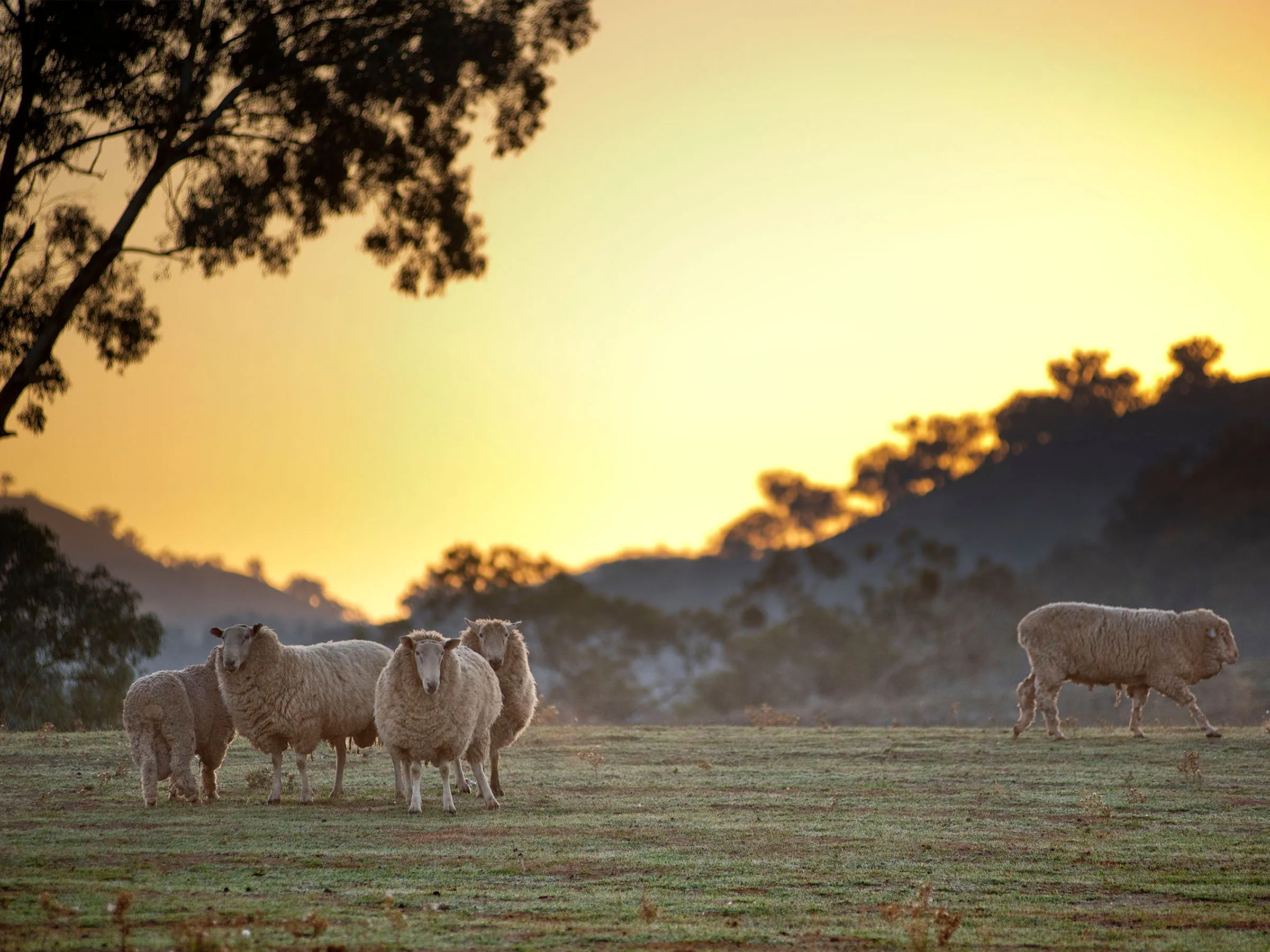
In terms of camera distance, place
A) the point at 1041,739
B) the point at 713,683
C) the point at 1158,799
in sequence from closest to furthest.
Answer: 1. the point at 1158,799
2. the point at 1041,739
3. the point at 713,683

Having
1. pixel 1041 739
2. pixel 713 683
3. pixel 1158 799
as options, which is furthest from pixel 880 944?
pixel 713 683

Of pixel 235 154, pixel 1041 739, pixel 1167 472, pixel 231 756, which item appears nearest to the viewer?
pixel 235 154

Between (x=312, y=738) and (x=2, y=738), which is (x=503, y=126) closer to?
(x=312, y=738)

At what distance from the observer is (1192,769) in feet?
58.2

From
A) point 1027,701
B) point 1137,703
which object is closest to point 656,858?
point 1027,701

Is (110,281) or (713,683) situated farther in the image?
(713,683)

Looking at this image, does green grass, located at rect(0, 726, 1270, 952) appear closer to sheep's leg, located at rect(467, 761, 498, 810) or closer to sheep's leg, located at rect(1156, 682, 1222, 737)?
sheep's leg, located at rect(467, 761, 498, 810)

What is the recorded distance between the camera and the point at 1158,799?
1569 centimetres

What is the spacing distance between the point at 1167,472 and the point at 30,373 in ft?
315

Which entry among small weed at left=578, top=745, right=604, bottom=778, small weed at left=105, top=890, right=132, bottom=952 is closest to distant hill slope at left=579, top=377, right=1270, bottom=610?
small weed at left=578, top=745, right=604, bottom=778

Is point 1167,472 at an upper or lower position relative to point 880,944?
upper

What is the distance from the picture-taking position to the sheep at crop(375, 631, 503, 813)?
14.8 meters

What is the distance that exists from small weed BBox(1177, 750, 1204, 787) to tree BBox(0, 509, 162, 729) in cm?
→ 3323

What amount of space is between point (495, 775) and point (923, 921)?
854 centimetres
